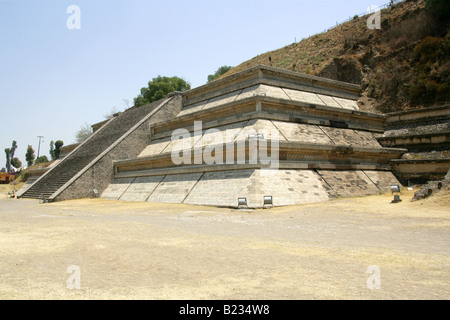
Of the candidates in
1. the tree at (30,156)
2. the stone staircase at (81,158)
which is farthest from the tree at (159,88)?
the tree at (30,156)

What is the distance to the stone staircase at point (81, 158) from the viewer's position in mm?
23016

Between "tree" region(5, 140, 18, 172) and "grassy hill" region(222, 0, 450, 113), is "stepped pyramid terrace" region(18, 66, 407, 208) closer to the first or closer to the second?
"grassy hill" region(222, 0, 450, 113)

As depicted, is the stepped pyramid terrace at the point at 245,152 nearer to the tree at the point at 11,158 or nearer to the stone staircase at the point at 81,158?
the stone staircase at the point at 81,158

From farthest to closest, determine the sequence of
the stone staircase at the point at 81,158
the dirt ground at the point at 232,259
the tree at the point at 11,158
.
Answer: the tree at the point at 11,158
the stone staircase at the point at 81,158
the dirt ground at the point at 232,259

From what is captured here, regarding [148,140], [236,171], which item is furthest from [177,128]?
[236,171]

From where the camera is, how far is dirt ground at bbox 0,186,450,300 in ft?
12.5

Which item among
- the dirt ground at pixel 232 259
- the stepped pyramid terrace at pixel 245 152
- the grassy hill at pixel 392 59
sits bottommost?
the dirt ground at pixel 232 259

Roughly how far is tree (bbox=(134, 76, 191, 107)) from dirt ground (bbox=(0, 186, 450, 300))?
4005 centimetres

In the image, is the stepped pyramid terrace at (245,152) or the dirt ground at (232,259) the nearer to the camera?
the dirt ground at (232,259)

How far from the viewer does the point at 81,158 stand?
25750 mm

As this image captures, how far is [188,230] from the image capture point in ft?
27.8

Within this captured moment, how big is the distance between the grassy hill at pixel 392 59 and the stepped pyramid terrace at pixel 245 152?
3.48 meters
